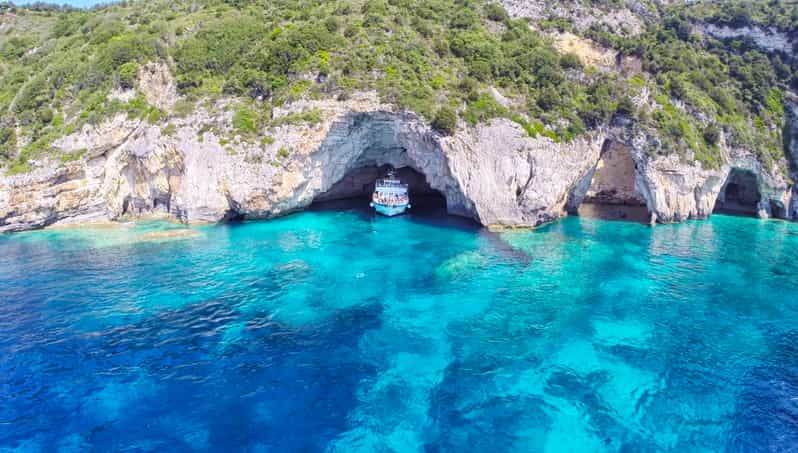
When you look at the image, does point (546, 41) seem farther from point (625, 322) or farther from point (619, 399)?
point (619, 399)

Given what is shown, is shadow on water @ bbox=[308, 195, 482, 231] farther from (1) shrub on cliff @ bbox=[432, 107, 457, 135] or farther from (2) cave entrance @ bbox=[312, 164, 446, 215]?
(1) shrub on cliff @ bbox=[432, 107, 457, 135]

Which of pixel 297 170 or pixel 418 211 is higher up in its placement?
pixel 297 170

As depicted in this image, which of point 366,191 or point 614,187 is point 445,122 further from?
point 614,187

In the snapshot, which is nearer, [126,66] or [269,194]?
[269,194]

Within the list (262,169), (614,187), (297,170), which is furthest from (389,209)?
(614,187)

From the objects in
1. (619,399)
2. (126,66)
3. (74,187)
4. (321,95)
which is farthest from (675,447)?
(126,66)

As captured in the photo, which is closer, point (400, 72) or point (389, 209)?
point (400, 72)

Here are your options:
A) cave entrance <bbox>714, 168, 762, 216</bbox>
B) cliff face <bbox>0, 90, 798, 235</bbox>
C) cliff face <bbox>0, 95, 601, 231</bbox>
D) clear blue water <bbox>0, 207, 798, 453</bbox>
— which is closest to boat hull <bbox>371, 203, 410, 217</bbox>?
cliff face <bbox>0, 90, 798, 235</bbox>
